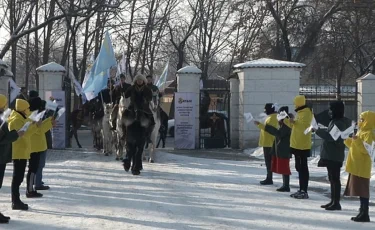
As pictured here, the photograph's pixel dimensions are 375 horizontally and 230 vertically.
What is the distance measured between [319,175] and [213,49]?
34.1 m

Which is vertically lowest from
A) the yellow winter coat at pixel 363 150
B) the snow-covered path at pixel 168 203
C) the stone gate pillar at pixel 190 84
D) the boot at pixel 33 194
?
the snow-covered path at pixel 168 203

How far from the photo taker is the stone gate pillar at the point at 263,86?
22.3 metres

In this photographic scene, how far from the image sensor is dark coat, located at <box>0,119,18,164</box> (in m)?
8.87

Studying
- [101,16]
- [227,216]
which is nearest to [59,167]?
[227,216]

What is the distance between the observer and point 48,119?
11.1 m

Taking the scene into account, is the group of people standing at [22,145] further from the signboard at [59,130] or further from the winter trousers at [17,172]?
the signboard at [59,130]

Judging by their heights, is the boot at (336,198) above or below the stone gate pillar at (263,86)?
below

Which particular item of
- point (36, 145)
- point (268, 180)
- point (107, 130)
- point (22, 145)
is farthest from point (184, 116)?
point (22, 145)

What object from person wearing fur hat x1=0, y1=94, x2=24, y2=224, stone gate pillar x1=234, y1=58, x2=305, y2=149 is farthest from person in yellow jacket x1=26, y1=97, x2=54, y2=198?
stone gate pillar x1=234, y1=58, x2=305, y2=149

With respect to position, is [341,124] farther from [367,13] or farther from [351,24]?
[351,24]

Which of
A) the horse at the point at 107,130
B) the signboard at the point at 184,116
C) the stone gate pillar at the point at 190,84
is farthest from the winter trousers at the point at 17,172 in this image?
the stone gate pillar at the point at 190,84

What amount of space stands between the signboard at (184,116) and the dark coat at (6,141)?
46.0 ft

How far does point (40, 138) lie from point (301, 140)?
444 centimetres

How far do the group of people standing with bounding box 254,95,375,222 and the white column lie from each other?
10.2 m
